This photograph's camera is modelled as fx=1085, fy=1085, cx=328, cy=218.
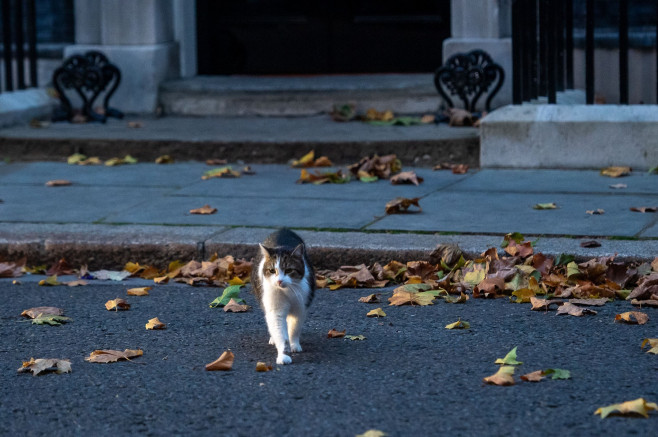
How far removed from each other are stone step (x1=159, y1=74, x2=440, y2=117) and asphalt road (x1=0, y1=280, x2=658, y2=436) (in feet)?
13.9

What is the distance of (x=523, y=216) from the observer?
5.60 meters

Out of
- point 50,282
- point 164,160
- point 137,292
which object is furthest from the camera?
point 164,160

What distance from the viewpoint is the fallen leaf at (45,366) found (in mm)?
3688

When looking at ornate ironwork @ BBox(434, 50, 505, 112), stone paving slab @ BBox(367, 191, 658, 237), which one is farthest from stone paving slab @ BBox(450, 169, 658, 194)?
ornate ironwork @ BBox(434, 50, 505, 112)

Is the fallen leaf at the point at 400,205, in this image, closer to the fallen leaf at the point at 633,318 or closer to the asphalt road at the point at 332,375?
the asphalt road at the point at 332,375

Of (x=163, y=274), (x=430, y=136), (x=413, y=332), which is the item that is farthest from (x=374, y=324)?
(x=430, y=136)

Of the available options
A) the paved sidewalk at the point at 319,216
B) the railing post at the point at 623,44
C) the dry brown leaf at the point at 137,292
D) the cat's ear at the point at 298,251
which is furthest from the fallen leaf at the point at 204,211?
the railing post at the point at 623,44

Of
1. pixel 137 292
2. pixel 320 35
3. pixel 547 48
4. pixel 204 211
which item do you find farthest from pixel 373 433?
pixel 320 35

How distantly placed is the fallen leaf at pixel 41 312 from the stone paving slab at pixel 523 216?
163cm

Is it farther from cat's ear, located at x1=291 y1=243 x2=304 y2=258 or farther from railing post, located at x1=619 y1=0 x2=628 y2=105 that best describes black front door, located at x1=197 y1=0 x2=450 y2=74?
cat's ear, located at x1=291 y1=243 x2=304 y2=258

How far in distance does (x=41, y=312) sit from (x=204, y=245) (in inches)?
38.1

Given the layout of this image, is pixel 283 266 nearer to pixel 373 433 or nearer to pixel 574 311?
pixel 373 433

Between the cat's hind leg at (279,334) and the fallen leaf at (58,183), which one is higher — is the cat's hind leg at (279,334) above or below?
below

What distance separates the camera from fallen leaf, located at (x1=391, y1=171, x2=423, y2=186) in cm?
674
